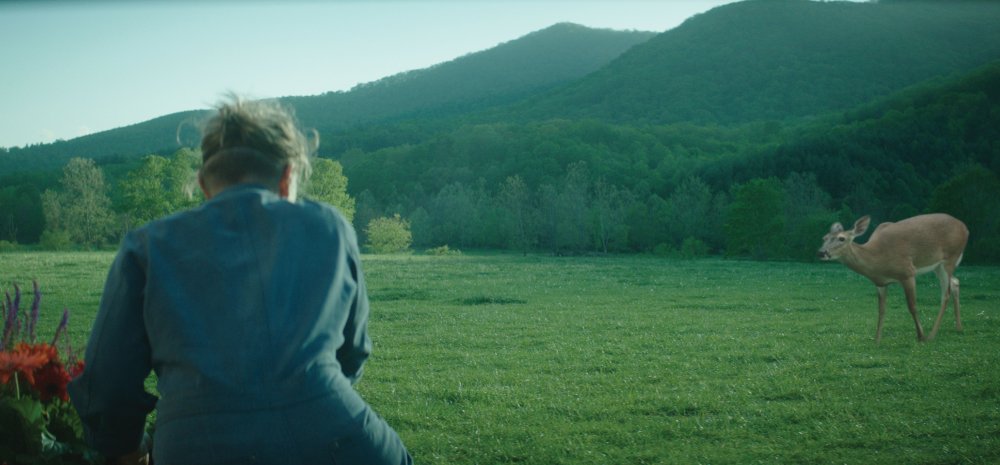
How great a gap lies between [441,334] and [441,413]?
6930mm

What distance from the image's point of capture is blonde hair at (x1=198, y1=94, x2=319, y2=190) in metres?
2.68

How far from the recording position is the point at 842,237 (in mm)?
12328

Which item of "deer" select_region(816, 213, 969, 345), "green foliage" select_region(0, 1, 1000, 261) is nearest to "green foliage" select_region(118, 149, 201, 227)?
"green foliage" select_region(0, 1, 1000, 261)

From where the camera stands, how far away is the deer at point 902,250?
40.4ft

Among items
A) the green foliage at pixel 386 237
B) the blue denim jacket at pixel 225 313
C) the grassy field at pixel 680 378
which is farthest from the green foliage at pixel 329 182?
the blue denim jacket at pixel 225 313

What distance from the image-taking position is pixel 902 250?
1249 centimetres

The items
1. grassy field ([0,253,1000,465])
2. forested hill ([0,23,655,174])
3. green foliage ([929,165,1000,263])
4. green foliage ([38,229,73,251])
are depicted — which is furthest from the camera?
forested hill ([0,23,655,174])

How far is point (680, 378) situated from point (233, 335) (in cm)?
930

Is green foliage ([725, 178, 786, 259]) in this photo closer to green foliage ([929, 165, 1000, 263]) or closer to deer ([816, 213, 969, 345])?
green foliage ([929, 165, 1000, 263])

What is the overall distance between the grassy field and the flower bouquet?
13.0ft

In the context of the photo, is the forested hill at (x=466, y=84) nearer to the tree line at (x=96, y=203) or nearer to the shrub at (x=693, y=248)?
the tree line at (x=96, y=203)

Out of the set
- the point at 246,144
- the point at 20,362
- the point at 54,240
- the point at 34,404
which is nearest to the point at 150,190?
the point at 54,240

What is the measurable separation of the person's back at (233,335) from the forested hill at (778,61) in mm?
59573

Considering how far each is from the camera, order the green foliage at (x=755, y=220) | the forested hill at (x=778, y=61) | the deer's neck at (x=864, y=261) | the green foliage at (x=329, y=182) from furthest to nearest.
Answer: the forested hill at (x=778, y=61) → the green foliage at (x=329, y=182) → the green foliage at (x=755, y=220) → the deer's neck at (x=864, y=261)
